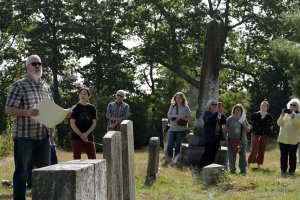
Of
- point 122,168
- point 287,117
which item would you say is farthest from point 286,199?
point 287,117

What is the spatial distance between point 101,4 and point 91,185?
1393 inches

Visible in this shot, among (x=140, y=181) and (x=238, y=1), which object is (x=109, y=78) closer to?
(x=238, y=1)

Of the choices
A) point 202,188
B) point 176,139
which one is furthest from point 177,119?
point 202,188

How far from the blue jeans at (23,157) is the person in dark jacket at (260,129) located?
7.41 metres

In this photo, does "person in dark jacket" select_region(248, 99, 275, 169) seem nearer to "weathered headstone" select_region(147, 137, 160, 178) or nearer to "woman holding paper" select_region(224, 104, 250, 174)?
"woman holding paper" select_region(224, 104, 250, 174)

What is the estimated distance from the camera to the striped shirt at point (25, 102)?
5.89m

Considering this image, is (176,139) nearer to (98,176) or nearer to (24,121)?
(24,121)

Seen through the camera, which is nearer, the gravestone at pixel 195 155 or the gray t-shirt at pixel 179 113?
the gravestone at pixel 195 155

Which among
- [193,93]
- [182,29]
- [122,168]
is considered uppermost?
[182,29]

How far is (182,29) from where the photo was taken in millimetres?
35031

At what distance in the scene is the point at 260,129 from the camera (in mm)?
12766

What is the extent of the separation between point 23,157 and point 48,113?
0.61 m

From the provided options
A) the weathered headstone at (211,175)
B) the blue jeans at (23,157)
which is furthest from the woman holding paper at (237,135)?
the blue jeans at (23,157)

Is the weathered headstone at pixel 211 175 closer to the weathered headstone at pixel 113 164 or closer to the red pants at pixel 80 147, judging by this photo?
the red pants at pixel 80 147
